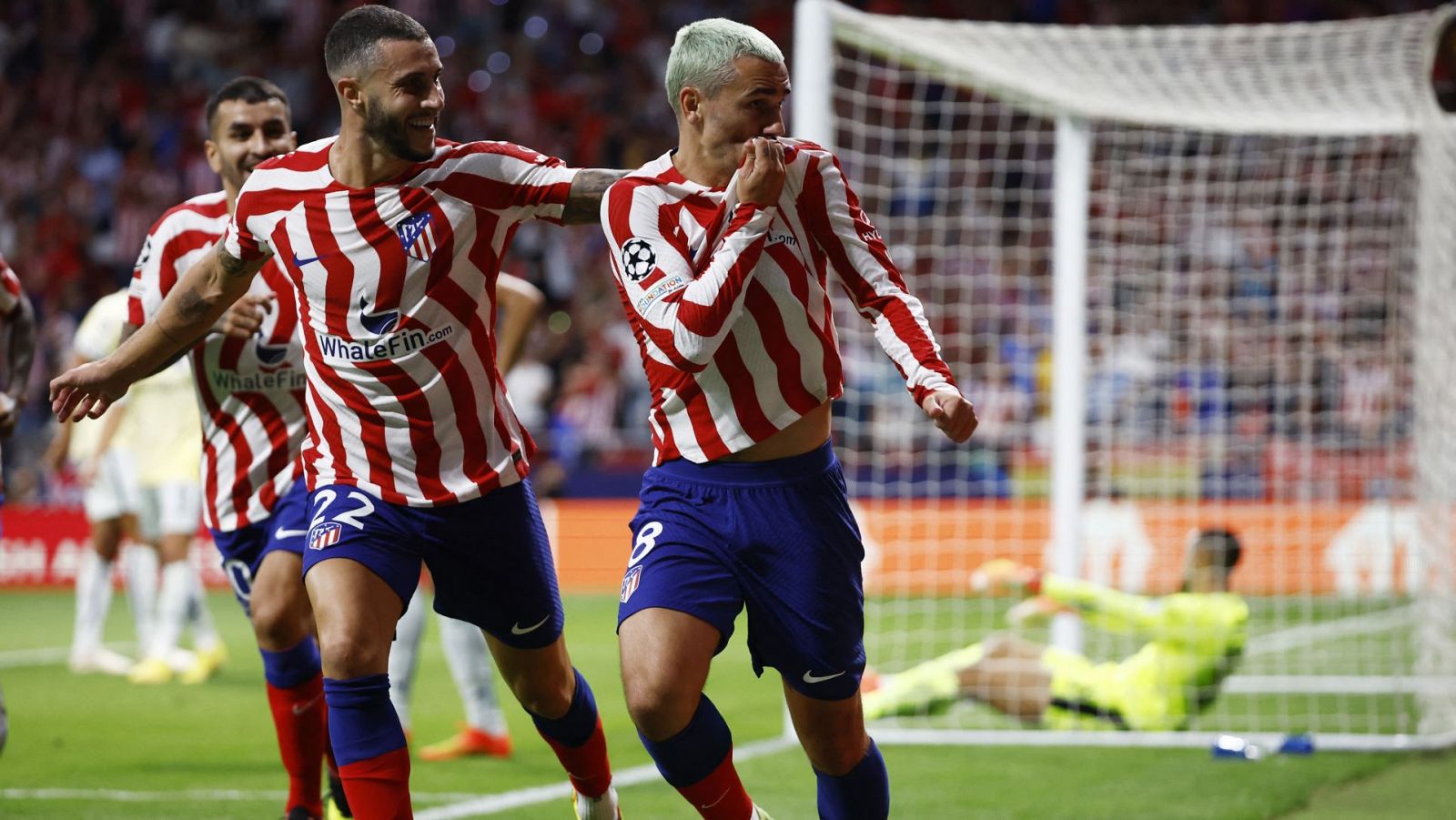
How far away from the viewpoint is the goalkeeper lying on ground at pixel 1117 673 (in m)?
7.25

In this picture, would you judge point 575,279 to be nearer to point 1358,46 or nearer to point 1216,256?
point 1216,256

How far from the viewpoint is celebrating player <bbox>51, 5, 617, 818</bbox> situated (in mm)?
4055

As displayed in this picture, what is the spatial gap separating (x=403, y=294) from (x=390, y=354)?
15 centimetres

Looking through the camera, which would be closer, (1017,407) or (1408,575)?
(1408,575)

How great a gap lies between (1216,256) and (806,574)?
11417 millimetres

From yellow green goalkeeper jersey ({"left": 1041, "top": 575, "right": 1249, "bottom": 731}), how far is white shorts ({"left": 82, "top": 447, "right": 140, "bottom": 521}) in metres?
5.86

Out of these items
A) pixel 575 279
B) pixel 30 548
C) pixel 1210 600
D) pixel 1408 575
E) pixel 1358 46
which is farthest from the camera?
pixel 575 279

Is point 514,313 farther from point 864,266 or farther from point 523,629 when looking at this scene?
point 864,266

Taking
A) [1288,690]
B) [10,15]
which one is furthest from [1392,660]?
[10,15]

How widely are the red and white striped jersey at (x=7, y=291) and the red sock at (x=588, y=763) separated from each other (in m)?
2.49

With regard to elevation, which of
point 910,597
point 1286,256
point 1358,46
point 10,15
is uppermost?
point 10,15

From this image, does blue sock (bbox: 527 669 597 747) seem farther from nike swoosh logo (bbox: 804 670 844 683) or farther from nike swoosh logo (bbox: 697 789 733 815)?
nike swoosh logo (bbox: 804 670 844 683)

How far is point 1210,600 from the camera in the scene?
733 cm

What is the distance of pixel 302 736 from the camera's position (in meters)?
4.97
